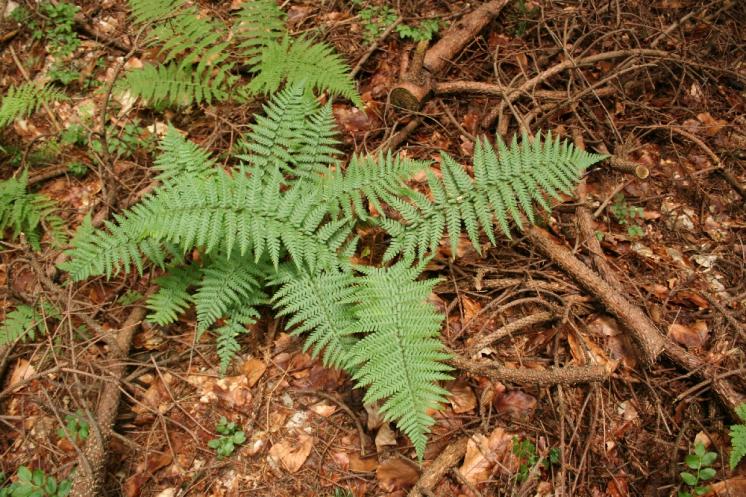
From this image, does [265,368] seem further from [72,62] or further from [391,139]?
[72,62]

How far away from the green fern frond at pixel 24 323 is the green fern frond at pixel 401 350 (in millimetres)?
2080

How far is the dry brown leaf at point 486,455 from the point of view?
241 centimetres

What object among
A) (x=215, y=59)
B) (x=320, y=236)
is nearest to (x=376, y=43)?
(x=215, y=59)

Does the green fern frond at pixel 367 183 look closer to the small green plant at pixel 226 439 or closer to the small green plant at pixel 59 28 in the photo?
the small green plant at pixel 226 439

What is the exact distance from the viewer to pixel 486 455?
2.45m

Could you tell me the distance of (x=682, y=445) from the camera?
2.38 m

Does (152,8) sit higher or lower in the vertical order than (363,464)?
higher

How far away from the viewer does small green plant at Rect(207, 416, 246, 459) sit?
262cm

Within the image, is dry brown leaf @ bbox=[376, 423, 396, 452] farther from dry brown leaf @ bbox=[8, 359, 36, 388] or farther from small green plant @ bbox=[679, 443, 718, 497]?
dry brown leaf @ bbox=[8, 359, 36, 388]

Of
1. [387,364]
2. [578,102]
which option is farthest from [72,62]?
[578,102]

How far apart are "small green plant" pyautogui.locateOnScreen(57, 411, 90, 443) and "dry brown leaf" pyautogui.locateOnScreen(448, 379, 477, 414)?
2.08 meters

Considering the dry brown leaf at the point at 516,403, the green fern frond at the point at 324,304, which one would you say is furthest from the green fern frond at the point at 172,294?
the dry brown leaf at the point at 516,403

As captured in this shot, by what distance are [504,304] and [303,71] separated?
85.8 inches

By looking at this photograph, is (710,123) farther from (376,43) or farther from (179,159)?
(179,159)
